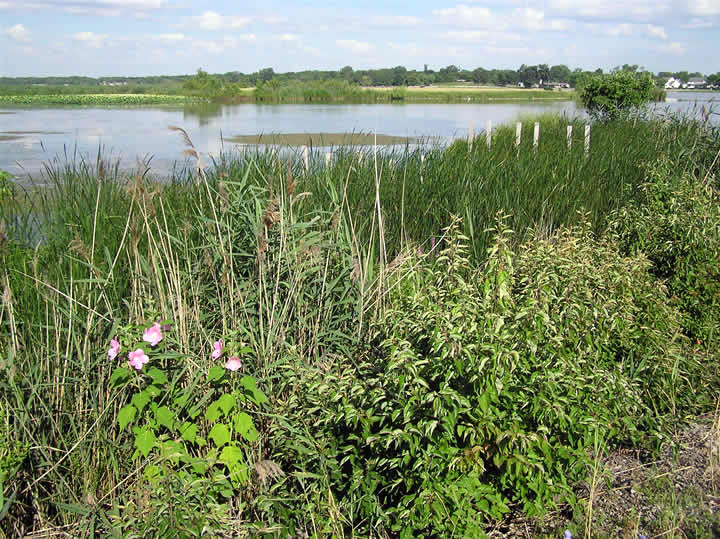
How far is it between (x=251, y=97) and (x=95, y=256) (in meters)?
51.4

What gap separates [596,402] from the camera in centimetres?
276

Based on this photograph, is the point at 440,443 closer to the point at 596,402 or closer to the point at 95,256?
the point at 596,402

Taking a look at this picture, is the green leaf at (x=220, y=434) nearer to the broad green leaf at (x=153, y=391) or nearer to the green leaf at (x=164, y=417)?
the green leaf at (x=164, y=417)

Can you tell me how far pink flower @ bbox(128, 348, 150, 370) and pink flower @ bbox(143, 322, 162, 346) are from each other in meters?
0.09

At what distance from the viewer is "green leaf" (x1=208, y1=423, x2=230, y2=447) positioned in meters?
2.62

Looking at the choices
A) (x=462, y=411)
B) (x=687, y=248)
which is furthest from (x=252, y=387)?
(x=687, y=248)

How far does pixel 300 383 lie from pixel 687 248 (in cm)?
324

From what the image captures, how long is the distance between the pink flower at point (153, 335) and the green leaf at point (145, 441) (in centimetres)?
38

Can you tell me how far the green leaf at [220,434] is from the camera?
8.61 feet

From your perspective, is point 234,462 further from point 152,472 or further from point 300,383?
point 300,383

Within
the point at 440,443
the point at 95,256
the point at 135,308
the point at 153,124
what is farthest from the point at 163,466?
the point at 153,124

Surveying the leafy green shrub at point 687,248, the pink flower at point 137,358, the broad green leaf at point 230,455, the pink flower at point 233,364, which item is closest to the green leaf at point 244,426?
the broad green leaf at point 230,455

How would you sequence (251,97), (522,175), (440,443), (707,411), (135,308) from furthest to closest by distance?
(251,97) < (522,175) < (707,411) < (135,308) < (440,443)

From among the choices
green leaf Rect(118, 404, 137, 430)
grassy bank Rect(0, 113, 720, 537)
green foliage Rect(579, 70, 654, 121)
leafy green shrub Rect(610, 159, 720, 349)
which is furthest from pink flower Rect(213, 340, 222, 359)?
green foliage Rect(579, 70, 654, 121)
